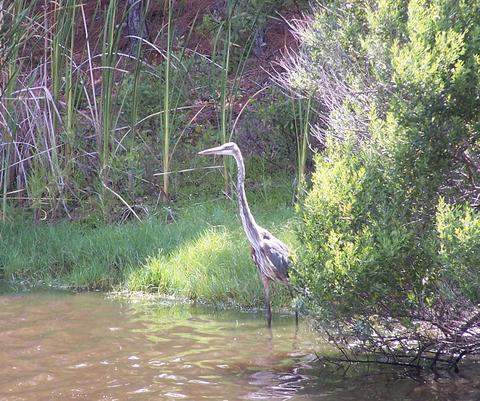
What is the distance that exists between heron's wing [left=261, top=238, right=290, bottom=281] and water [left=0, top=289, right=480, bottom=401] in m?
0.48

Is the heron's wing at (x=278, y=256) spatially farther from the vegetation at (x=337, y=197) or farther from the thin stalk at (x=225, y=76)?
the thin stalk at (x=225, y=76)

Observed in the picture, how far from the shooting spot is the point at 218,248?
9.28 m

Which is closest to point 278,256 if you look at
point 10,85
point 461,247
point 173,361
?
point 173,361

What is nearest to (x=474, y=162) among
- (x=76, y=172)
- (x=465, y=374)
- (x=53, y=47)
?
(x=465, y=374)

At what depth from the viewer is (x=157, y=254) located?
9.66 metres

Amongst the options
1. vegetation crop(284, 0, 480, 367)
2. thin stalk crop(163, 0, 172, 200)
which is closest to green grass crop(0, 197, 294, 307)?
thin stalk crop(163, 0, 172, 200)

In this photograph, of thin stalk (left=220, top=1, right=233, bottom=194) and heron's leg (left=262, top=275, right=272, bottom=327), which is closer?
heron's leg (left=262, top=275, right=272, bottom=327)

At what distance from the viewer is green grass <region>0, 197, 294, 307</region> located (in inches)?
344

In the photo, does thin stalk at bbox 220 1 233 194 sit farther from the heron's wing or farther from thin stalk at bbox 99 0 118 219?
the heron's wing

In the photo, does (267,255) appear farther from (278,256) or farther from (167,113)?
(167,113)

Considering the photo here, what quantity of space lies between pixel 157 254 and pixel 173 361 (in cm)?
308

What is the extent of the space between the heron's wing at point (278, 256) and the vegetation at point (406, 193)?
1737 mm

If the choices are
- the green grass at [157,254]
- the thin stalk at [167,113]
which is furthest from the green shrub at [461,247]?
the thin stalk at [167,113]

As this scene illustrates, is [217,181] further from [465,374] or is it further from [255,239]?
[465,374]
